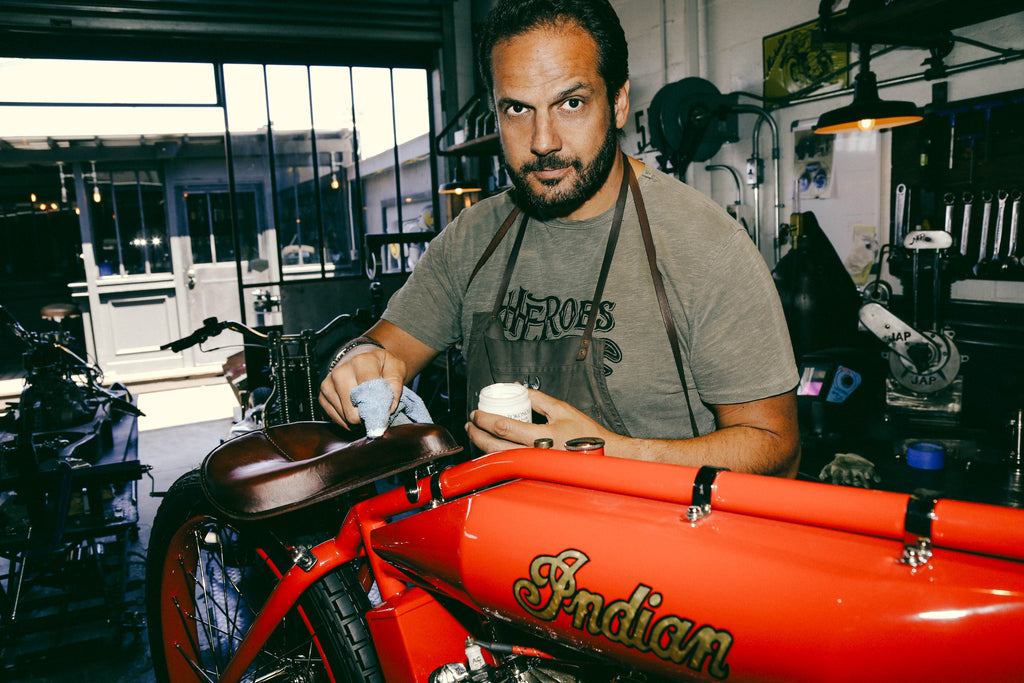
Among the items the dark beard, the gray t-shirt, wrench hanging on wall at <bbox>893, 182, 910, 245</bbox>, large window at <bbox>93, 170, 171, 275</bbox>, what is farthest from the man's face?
large window at <bbox>93, 170, 171, 275</bbox>

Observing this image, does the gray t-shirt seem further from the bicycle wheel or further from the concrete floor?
the concrete floor

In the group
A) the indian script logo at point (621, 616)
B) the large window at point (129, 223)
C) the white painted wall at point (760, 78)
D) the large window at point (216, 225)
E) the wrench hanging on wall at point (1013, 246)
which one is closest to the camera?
the indian script logo at point (621, 616)

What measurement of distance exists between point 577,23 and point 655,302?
553mm

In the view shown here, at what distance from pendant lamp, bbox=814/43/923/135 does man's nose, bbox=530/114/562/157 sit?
59.7 inches

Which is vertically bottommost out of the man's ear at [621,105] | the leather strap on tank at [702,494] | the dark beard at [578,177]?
the leather strap on tank at [702,494]

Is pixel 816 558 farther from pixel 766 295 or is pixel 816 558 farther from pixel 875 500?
pixel 766 295

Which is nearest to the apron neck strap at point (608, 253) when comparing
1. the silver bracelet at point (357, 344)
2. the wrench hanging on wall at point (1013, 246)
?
the silver bracelet at point (357, 344)

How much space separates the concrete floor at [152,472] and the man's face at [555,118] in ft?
7.98

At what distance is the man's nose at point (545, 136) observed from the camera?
4.13 ft

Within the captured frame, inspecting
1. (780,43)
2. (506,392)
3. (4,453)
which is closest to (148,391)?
(4,453)

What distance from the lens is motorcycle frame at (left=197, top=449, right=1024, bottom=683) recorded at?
0.59 meters

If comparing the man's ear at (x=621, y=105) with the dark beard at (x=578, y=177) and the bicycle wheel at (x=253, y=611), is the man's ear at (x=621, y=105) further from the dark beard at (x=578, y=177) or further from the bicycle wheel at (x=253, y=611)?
the bicycle wheel at (x=253, y=611)

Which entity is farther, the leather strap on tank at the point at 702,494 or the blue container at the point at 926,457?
the blue container at the point at 926,457

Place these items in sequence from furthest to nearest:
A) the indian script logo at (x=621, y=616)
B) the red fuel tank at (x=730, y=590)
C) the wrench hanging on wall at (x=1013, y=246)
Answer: the wrench hanging on wall at (x=1013, y=246), the indian script logo at (x=621, y=616), the red fuel tank at (x=730, y=590)
